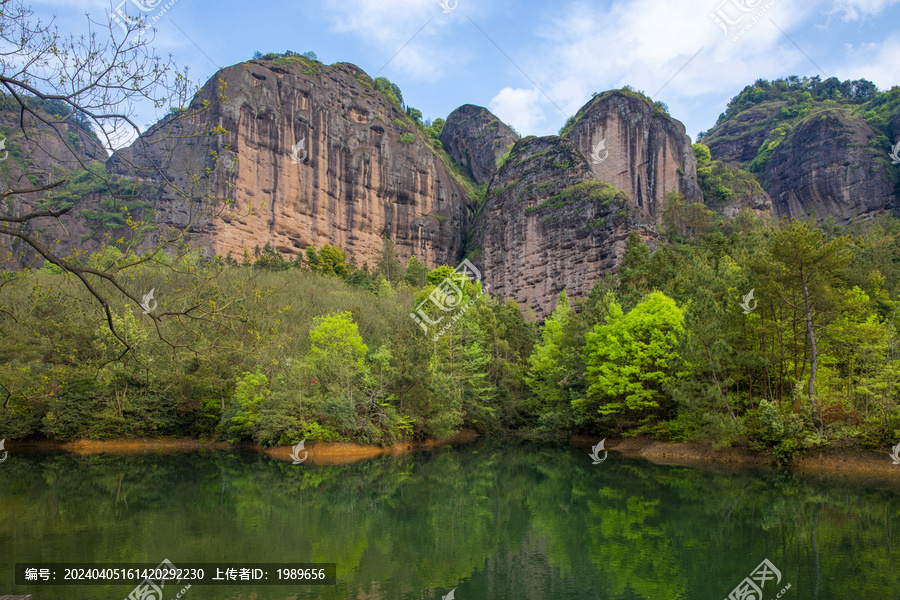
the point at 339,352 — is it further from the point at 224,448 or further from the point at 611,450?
the point at 611,450

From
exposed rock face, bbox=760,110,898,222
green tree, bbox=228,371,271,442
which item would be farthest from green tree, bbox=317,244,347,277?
exposed rock face, bbox=760,110,898,222

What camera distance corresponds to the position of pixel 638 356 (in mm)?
30531

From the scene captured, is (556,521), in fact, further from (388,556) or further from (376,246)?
(376,246)

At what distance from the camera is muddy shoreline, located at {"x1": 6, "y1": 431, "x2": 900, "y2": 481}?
2302cm

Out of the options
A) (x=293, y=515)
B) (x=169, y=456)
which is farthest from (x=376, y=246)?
(x=293, y=515)

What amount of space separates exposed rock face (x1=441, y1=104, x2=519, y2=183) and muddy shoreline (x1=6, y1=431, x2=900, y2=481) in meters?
64.3

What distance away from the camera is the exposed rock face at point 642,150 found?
74.9 meters

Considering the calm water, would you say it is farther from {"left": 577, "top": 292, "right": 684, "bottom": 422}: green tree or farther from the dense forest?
{"left": 577, "top": 292, "right": 684, "bottom": 422}: green tree

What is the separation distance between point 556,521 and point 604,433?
2302 cm

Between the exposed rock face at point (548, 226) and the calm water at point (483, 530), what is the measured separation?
41.7 metres

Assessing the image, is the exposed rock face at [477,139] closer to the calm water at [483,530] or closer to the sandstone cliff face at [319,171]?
the sandstone cliff face at [319,171]

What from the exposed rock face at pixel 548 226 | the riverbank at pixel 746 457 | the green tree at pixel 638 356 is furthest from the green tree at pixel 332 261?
the riverbank at pixel 746 457

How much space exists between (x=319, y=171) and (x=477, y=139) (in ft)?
126

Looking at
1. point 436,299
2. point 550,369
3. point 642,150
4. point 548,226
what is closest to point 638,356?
point 550,369
